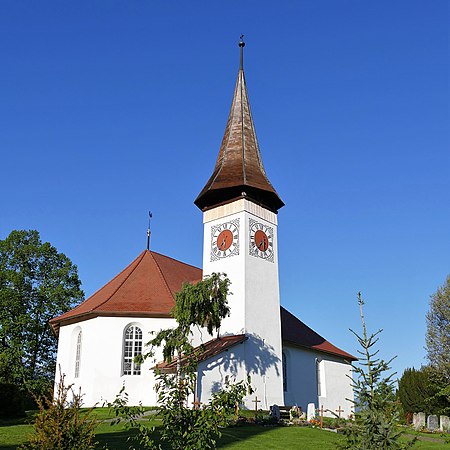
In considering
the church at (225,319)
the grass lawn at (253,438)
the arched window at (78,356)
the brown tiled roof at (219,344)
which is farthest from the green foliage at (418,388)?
the arched window at (78,356)

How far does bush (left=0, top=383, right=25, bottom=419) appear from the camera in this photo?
25.2 meters

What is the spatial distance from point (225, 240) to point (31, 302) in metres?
16.0

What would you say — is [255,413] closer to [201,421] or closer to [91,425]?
[91,425]

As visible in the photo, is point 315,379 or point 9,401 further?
point 315,379

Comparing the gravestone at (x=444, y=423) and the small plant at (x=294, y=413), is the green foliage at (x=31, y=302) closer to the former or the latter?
the small plant at (x=294, y=413)

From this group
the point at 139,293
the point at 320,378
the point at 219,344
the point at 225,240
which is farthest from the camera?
the point at 320,378

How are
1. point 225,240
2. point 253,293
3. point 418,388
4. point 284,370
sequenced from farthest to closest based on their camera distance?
point 418,388 → point 284,370 → point 225,240 → point 253,293

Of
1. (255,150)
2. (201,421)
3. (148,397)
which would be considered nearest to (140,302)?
(148,397)

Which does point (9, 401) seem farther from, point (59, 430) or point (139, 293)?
point (59, 430)

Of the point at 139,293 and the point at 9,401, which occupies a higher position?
the point at 139,293

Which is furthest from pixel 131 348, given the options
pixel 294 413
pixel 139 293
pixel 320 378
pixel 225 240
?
pixel 320 378

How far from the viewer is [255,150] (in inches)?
1297

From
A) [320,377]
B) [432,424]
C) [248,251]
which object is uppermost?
[248,251]

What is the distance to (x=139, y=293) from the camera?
29.2 m
